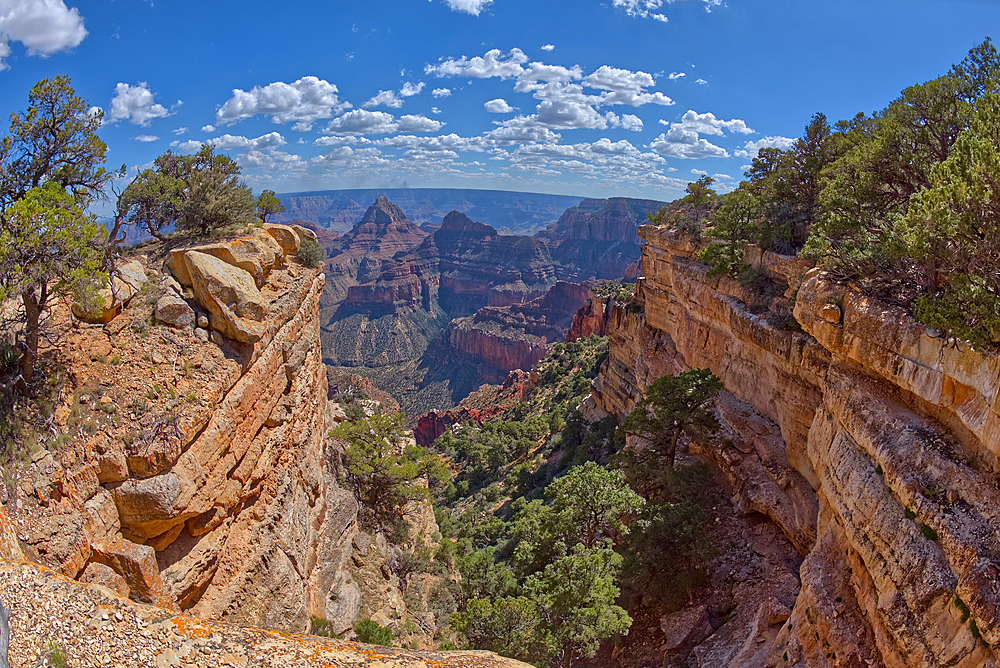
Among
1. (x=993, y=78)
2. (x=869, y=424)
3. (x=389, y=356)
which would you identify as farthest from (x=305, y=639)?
(x=389, y=356)

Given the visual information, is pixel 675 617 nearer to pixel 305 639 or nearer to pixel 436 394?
pixel 305 639

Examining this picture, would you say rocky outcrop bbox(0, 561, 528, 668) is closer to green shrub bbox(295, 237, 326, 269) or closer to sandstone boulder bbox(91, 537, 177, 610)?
sandstone boulder bbox(91, 537, 177, 610)

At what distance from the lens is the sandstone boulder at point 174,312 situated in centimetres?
1466

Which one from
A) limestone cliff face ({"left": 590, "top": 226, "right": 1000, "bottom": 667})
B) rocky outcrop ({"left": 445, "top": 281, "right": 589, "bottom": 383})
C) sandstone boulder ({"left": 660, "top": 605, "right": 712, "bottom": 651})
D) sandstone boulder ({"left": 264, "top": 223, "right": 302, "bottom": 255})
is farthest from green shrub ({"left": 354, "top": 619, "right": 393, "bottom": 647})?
rocky outcrop ({"left": 445, "top": 281, "right": 589, "bottom": 383})

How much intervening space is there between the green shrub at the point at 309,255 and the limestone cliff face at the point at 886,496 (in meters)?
20.1

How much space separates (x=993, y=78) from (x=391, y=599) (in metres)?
28.1

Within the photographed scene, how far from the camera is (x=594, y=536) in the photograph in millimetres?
20203

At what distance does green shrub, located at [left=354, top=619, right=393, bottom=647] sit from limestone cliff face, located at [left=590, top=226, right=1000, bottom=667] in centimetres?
1012

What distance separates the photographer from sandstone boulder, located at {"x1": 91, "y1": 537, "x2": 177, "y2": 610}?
10.9 metres

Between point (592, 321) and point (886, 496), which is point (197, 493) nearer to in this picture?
point (886, 496)

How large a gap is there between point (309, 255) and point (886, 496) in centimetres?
2269

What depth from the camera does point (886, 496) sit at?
33.2 feet

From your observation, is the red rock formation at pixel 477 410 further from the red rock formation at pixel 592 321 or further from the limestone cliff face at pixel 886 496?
the limestone cliff face at pixel 886 496

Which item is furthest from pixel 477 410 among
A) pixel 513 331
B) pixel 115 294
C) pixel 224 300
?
pixel 513 331
